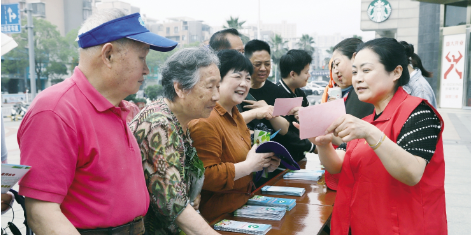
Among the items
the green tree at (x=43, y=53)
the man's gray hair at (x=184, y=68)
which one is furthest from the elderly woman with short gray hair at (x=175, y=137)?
the green tree at (x=43, y=53)

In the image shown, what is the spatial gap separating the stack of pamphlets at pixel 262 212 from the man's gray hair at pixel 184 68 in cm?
78

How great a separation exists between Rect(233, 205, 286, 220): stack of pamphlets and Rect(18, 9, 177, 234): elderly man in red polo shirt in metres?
0.79

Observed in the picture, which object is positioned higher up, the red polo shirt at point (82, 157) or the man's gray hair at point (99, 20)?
the man's gray hair at point (99, 20)

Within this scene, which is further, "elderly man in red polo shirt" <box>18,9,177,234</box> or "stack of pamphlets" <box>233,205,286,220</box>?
"stack of pamphlets" <box>233,205,286,220</box>

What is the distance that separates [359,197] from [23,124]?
A: 136 centimetres

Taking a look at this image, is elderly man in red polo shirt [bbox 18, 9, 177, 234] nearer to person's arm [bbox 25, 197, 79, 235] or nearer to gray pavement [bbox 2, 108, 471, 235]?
person's arm [bbox 25, 197, 79, 235]

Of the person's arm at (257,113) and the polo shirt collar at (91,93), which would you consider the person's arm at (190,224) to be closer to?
the polo shirt collar at (91,93)

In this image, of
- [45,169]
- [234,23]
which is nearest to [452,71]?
[45,169]

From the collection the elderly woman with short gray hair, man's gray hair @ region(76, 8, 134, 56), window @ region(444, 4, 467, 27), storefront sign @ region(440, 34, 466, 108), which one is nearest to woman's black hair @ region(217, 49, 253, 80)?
the elderly woman with short gray hair

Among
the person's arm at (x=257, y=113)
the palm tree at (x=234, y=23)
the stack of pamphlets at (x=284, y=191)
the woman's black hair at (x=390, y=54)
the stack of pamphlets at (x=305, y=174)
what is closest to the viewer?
the woman's black hair at (x=390, y=54)

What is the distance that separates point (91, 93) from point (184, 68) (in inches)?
21.3

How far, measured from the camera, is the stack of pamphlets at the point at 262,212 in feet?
6.40

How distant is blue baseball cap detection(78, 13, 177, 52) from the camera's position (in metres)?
1.16

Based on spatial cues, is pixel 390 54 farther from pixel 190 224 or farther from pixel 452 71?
pixel 452 71
